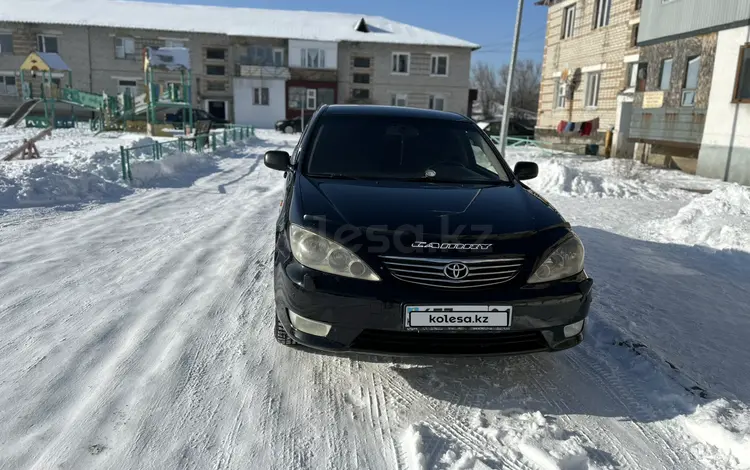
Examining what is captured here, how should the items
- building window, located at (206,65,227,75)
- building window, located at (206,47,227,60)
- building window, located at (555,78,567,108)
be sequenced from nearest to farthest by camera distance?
building window, located at (555,78,567,108) → building window, located at (206,47,227,60) → building window, located at (206,65,227,75)

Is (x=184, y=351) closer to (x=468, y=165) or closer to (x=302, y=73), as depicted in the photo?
(x=468, y=165)

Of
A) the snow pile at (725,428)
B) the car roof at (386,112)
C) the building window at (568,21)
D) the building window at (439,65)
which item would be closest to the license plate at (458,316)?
the snow pile at (725,428)

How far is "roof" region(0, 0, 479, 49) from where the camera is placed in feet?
132

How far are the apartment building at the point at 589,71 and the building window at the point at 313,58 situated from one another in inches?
723

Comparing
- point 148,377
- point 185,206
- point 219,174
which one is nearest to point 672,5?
point 219,174

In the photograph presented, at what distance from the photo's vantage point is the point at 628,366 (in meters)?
3.40

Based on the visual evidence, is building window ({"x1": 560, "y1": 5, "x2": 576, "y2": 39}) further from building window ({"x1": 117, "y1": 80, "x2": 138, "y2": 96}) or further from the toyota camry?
building window ({"x1": 117, "y1": 80, "x2": 138, "y2": 96})

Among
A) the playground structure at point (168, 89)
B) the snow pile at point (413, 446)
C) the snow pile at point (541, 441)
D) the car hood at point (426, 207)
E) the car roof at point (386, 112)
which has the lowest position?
the snow pile at point (413, 446)

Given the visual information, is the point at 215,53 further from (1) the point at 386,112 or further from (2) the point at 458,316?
(2) the point at 458,316

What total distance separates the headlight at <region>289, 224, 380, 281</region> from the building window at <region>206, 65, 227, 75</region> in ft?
141

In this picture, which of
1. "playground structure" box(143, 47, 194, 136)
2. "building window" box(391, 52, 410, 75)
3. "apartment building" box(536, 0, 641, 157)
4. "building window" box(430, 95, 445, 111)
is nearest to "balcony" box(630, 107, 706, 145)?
"apartment building" box(536, 0, 641, 157)

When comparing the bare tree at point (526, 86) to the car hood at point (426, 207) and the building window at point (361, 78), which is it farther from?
the car hood at point (426, 207)

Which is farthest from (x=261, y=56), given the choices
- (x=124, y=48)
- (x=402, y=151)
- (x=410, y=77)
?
(x=402, y=151)

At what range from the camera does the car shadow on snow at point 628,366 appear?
298cm
